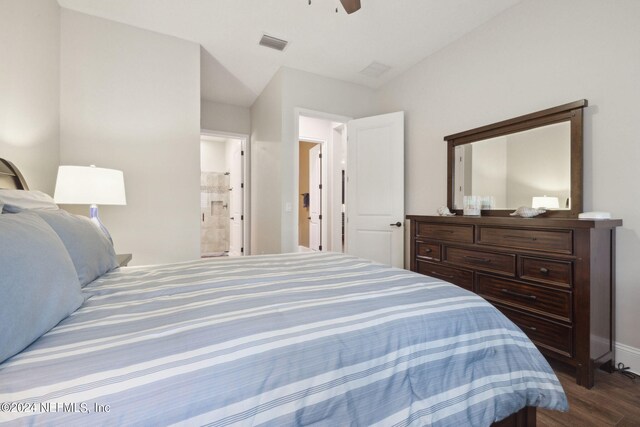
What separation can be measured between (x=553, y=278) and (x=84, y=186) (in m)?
3.31

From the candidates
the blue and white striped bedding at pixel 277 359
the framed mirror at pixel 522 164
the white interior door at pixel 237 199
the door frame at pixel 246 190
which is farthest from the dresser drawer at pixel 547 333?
the white interior door at pixel 237 199

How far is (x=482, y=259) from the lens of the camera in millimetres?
2215

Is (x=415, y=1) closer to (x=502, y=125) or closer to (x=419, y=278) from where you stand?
(x=502, y=125)

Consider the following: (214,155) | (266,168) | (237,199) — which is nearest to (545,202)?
(266,168)

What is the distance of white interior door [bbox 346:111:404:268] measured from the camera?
138 inches

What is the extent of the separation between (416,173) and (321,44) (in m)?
1.86

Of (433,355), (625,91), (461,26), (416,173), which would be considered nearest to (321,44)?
(461,26)

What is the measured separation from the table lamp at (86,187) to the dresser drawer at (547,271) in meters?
2.95

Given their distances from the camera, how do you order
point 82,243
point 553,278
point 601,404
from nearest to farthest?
point 82,243
point 601,404
point 553,278

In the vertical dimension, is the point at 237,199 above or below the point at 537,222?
above

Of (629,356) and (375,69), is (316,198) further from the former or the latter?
(629,356)

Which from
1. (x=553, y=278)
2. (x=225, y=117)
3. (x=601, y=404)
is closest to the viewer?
(x=601, y=404)

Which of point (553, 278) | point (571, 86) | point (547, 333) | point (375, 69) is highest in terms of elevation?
point (375, 69)

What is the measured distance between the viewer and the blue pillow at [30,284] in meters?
0.62
